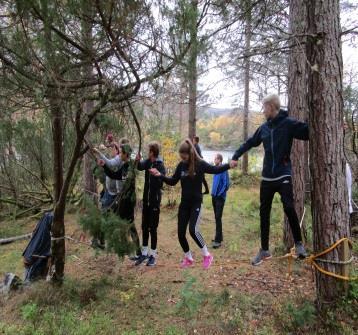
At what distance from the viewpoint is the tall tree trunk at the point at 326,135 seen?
3.41 meters

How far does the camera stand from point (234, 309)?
13.6ft

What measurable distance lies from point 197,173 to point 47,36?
2.45 m

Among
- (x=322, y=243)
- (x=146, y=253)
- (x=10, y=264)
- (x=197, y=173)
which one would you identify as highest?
(x=197, y=173)

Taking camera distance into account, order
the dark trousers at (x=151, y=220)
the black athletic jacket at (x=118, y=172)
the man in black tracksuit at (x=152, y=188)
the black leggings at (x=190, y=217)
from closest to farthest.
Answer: the black leggings at (x=190, y=217) → the black athletic jacket at (x=118, y=172) → the man in black tracksuit at (x=152, y=188) → the dark trousers at (x=151, y=220)

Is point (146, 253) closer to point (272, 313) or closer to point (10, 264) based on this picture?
point (272, 313)

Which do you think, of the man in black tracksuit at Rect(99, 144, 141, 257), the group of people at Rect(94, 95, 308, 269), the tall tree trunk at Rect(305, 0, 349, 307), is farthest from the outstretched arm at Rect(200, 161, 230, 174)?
the tall tree trunk at Rect(305, 0, 349, 307)

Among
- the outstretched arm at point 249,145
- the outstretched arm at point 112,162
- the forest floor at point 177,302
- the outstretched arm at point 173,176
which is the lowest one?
the forest floor at point 177,302

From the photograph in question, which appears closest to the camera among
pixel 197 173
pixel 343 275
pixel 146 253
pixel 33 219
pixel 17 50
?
pixel 17 50

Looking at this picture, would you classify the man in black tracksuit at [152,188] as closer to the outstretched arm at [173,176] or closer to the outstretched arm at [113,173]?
the outstretched arm at [173,176]

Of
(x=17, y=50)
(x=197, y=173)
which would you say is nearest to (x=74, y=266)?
(x=197, y=173)

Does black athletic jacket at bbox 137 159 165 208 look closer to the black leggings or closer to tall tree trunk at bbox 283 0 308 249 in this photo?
the black leggings

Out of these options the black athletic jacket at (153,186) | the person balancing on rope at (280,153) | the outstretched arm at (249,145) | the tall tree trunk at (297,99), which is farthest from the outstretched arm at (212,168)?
the tall tree trunk at (297,99)

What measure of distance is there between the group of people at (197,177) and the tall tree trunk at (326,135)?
0.24m

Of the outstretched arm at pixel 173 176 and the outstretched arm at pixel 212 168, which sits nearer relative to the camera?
the outstretched arm at pixel 212 168
